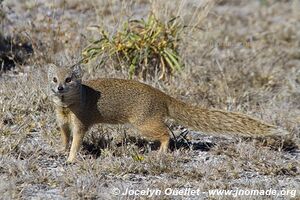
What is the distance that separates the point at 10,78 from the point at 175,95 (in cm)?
165

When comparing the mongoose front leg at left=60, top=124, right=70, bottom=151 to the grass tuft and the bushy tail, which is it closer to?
the bushy tail

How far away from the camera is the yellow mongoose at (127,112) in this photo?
527 centimetres

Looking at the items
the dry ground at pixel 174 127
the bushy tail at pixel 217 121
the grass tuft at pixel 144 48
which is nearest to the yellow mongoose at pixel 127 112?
the bushy tail at pixel 217 121

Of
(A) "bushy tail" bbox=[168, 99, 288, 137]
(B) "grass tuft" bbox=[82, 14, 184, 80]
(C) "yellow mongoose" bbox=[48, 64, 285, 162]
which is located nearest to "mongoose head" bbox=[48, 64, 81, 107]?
(C) "yellow mongoose" bbox=[48, 64, 285, 162]

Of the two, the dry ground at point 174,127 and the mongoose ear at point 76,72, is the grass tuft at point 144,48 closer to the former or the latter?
the dry ground at point 174,127

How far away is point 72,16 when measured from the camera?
8.75m

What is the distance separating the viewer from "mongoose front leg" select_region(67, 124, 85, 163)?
5246 mm

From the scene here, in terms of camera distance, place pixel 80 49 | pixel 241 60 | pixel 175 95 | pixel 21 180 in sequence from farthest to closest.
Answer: pixel 241 60
pixel 80 49
pixel 175 95
pixel 21 180

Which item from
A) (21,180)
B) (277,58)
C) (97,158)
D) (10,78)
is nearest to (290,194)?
(97,158)

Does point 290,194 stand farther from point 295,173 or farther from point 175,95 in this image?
point 175,95

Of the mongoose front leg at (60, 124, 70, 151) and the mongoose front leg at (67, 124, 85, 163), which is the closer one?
the mongoose front leg at (67, 124, 85, 163)

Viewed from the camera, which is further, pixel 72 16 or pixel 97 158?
pixel 72 16

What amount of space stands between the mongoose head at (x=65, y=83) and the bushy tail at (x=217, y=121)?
0.80 meters

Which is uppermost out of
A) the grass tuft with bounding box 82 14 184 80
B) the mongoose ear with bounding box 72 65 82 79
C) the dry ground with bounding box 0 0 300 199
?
the mongoose ear with bounding box 72 65 82 79
